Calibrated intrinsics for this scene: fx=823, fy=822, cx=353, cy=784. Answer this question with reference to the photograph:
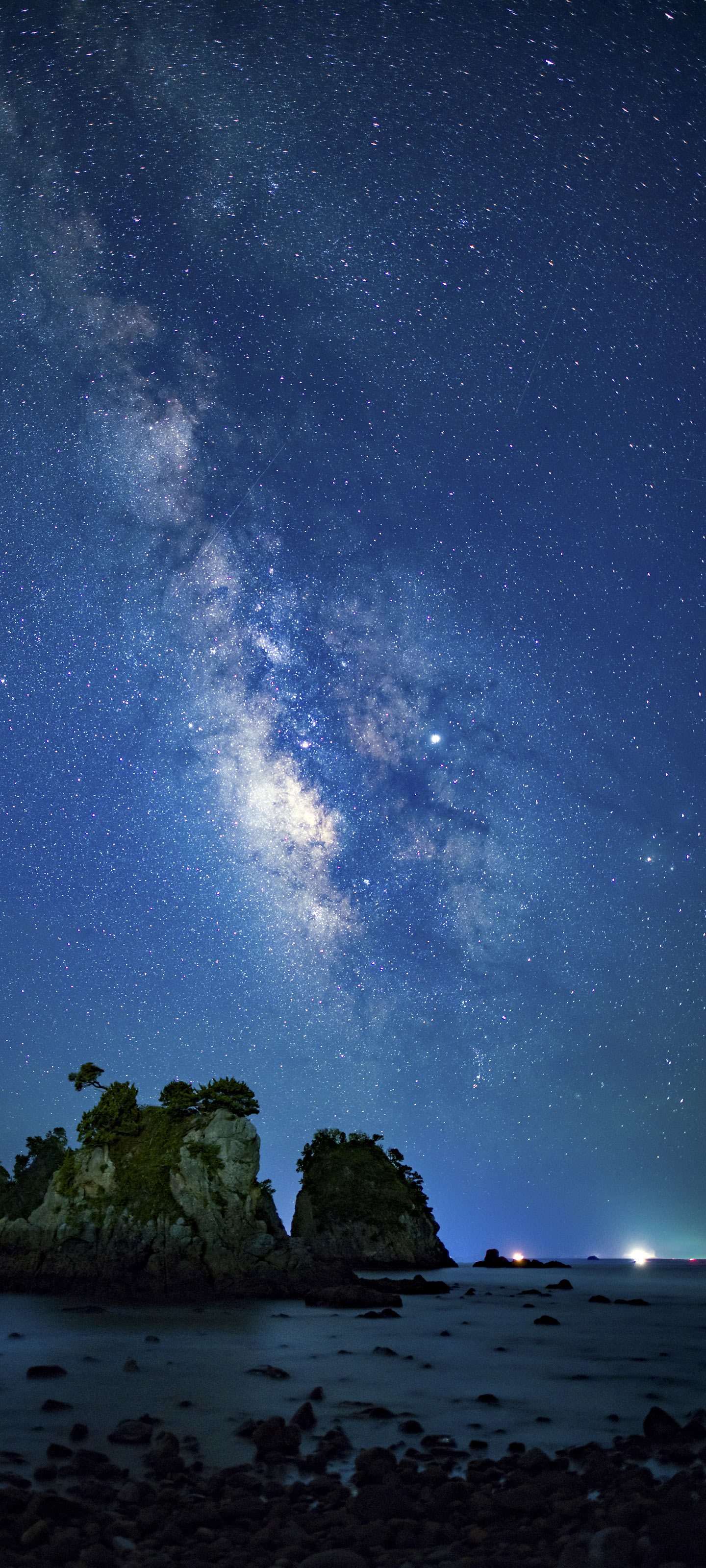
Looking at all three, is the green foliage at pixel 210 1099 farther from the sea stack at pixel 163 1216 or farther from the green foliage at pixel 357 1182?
the green foliage at pixel 357 1182

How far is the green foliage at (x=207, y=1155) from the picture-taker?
5156cm

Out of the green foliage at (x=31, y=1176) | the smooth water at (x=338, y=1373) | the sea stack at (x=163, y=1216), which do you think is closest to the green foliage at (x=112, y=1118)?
the sea stack at (x=163, y=1216)

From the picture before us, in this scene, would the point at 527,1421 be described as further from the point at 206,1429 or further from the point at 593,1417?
the point at 206,1429

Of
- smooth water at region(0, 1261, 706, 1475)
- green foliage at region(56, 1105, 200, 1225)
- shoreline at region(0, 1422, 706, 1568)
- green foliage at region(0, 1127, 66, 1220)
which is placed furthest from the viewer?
green foliage at region(0, 1127, 66, 1220)

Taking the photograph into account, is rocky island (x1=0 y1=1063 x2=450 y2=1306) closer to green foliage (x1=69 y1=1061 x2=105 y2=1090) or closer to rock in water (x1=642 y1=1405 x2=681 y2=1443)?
green foliage (x1=69 y1=1061 x2=105 y2=1090)

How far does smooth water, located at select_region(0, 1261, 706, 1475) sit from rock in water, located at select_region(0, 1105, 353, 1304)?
4.52 meters

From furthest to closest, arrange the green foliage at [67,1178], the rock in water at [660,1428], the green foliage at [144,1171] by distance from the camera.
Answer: the green foliage at [67,1178]
the green foliage at [144,1171]
the rock in water at [660,1428]

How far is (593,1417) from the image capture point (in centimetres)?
1775

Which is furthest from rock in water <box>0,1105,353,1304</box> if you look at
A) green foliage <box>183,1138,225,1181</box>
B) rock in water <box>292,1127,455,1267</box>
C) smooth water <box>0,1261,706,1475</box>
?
rock in water <box>292,1127,455,1267</box>

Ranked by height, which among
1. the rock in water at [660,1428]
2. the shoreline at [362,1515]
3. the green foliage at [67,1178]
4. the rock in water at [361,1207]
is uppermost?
the shoreline at [362,1515]

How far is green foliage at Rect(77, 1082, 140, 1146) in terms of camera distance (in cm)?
5481

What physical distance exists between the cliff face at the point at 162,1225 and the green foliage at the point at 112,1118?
62cm

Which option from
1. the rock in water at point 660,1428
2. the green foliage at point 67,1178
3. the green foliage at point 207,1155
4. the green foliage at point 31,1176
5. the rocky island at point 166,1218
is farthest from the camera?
the green foliage at point 31,1176

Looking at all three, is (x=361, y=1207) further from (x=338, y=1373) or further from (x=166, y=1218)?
(x=338, y=1373)
